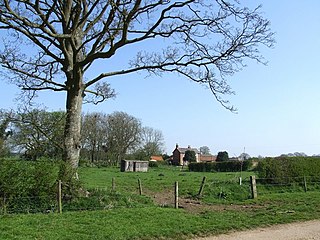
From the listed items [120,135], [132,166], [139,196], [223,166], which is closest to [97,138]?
[120,135]

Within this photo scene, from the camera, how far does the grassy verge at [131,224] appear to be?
9984 mm

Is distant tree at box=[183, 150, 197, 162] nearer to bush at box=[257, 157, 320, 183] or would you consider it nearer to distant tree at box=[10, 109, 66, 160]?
bush at box=[257, 157, 320, 183]

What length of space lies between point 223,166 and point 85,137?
24037 mm

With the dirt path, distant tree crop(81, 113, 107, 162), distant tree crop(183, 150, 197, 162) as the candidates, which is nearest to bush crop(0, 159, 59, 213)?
the dirt path

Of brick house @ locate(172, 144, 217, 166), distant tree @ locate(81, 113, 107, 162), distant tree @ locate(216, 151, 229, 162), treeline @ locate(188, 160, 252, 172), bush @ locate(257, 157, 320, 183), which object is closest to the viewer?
bush @ locate(257, 157, 320, 183)

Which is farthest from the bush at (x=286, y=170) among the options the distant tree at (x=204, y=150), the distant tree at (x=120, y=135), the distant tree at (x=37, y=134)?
the distant tree at (x=204, y=150)

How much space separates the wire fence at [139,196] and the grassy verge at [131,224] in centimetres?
138

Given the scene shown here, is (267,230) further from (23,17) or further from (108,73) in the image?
(23,17)

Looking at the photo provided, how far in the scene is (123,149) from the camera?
2852 inches

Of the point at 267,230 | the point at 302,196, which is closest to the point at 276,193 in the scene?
the point at 302,196

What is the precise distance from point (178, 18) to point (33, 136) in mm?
8319

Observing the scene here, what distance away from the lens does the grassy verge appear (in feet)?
32.8

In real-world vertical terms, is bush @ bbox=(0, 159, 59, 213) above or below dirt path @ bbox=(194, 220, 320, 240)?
above

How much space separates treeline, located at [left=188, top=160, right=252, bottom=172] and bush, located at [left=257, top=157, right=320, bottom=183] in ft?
76.4
